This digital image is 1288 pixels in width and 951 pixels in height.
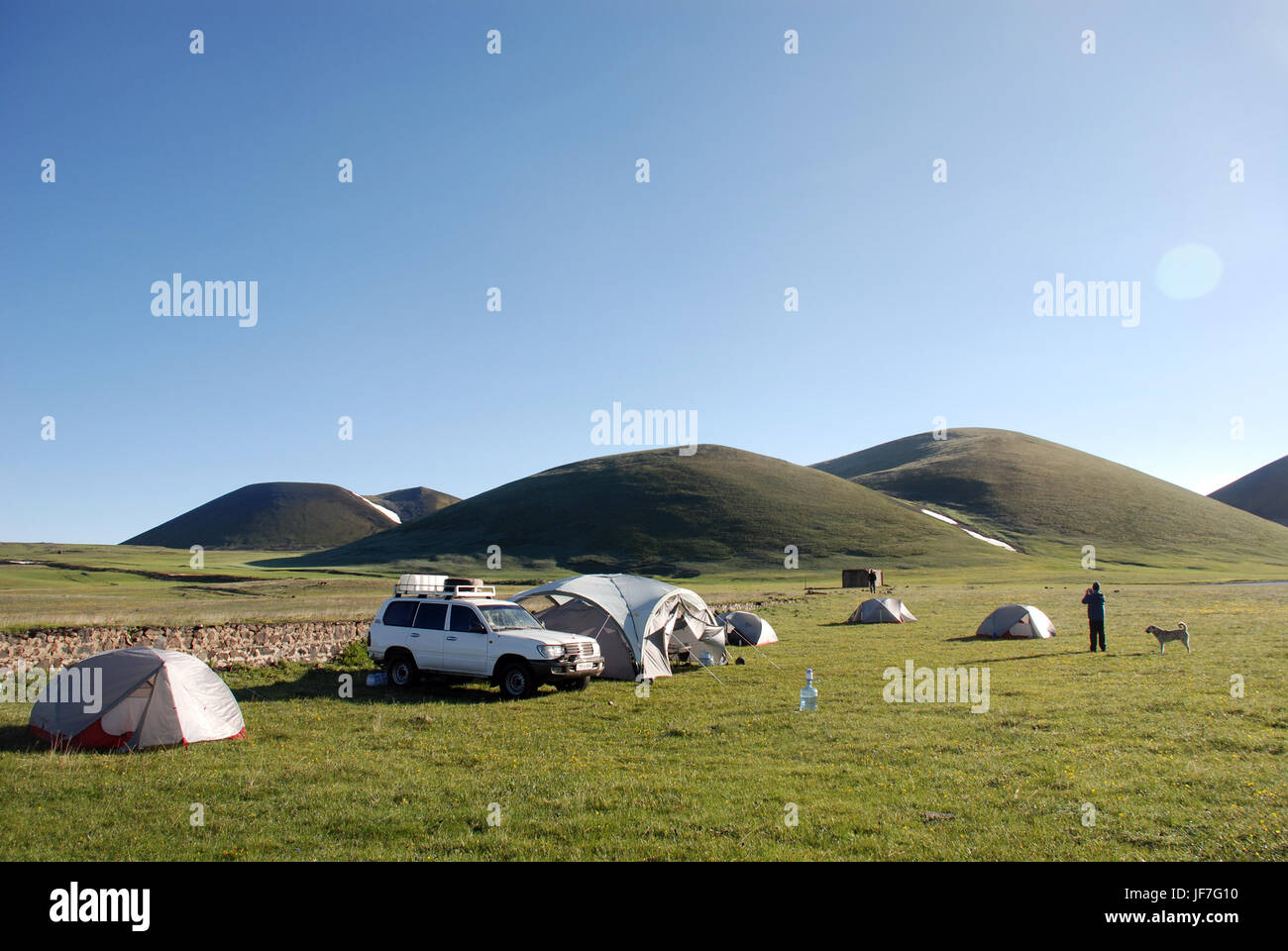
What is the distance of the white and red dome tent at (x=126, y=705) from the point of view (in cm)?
1270

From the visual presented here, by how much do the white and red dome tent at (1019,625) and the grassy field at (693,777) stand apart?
9.33 metres

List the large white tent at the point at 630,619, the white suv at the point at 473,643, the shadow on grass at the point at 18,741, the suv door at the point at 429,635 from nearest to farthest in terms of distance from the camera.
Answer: the shadow on grass at the point at 18,741 < the white suv at the point at 473,643 < the suv door at the point at 429,635 < the large white tent at the point at 630,619

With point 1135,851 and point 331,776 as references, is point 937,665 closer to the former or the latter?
point 1135,851

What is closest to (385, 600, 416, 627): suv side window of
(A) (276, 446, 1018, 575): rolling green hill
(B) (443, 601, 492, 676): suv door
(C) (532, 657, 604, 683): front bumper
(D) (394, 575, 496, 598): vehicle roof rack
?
(D) (394, 575, 496, 598): vehicle roof rack

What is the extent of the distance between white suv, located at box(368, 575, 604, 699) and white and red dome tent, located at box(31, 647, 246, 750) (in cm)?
635

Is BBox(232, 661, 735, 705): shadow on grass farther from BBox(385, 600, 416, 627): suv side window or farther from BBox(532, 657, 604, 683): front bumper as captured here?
BBox(385, 600, 416, 627): suv side window

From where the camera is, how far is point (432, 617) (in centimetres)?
2008

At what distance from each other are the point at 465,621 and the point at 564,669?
296 cm

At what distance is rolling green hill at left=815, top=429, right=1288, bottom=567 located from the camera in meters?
133

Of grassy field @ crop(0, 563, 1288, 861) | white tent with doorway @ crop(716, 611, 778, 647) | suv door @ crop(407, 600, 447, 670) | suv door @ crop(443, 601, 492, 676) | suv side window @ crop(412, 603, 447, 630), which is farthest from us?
white tent with doorway @ crop(716, 611, 778, 647)

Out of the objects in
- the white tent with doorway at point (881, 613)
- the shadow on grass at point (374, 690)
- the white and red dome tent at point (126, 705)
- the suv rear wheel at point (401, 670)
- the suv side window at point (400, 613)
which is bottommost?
the white tent with doorway at point (881, 613)

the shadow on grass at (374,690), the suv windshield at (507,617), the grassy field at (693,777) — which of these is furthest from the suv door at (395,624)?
the suv windshield at (507,617)

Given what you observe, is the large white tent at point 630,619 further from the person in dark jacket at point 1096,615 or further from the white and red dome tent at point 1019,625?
the white and red dome tent at point 1019,625
